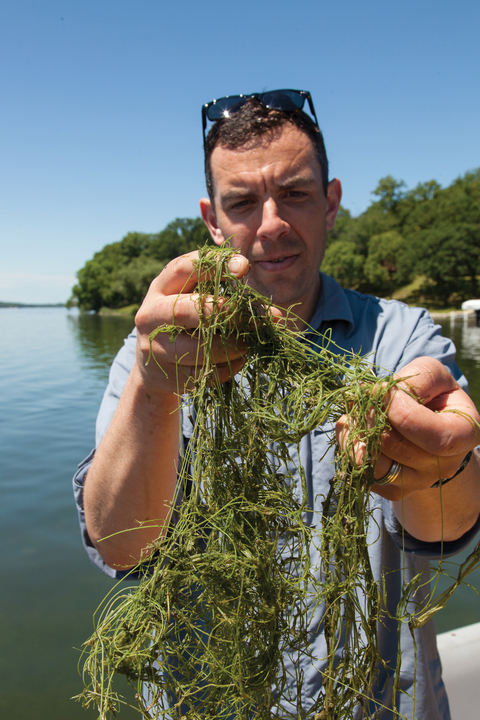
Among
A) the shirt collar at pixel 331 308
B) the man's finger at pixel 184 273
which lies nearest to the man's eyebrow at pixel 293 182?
the shirt collar at pixel 331 308

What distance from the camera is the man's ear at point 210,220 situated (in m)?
2.76

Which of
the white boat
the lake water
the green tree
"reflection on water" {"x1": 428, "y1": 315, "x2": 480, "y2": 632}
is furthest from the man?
the green tree

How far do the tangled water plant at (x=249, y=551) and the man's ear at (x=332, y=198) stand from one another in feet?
5.41

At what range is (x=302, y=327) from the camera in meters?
2.66

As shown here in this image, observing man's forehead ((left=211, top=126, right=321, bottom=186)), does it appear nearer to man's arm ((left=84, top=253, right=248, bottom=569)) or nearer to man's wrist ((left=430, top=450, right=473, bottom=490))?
man's arm ((left=84, top=253, right=248, bottom=569))

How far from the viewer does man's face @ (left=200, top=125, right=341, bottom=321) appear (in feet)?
7.89

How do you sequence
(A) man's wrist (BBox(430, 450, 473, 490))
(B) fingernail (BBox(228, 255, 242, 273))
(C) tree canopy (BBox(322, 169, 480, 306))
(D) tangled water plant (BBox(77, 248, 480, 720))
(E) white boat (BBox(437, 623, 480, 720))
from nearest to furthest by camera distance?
(D) tangled water plant (BBox(77, 248, 480, 720))
(B) fingernail (BBox(228, 255, 242, 273))
(A) man's wrist (BBox(430, 450, 473, 490))
(E) white boat (BBox(437, 623, 480, 720))
(C) tree canopy (BBox(322, 169, 480, 306))

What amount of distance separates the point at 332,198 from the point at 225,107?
31.9 inches

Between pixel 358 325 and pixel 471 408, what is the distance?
121 centimetres

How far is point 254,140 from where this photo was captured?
2.45 m

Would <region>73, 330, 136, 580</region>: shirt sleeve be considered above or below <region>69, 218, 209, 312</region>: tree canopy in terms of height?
below

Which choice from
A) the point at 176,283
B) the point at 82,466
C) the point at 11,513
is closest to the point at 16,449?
the point at 11,513

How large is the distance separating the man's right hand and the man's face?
1079 mm

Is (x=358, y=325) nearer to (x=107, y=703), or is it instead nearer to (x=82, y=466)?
(x=82, y=466)
